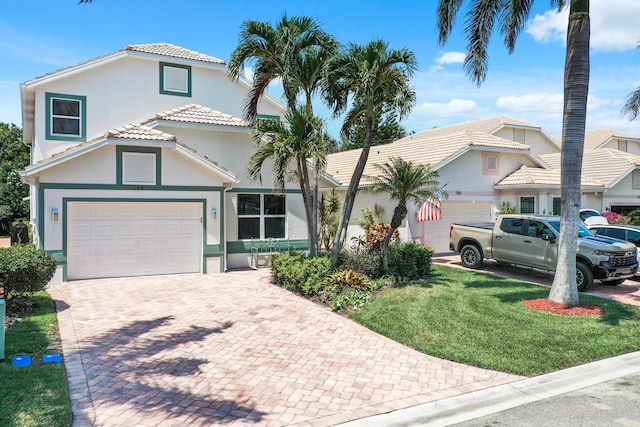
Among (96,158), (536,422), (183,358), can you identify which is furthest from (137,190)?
(536,422)

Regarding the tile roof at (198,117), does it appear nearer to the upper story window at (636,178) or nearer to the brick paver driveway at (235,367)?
the brick paver driveway at (235,367)

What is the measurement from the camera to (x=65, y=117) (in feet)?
51.4

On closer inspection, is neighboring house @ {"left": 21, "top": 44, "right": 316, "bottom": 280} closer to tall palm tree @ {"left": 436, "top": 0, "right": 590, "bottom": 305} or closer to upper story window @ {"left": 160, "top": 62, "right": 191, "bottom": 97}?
upper story window @ {"left": 160, "top": 62, "right": 191, "bottom": 97}

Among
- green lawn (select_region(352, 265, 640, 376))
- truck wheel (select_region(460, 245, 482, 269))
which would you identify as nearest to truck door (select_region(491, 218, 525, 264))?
truck wheel (select_region(460, 245, 482, 269))

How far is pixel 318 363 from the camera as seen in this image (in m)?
7.12

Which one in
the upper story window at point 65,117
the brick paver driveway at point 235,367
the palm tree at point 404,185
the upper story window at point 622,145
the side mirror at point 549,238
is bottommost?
the brick paver driveway at point 235,367

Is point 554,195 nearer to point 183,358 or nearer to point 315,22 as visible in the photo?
point 315,22

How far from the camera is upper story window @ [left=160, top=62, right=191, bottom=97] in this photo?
683 inches

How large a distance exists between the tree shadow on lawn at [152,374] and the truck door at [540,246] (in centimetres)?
944

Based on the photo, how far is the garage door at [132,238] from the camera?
13344 mm

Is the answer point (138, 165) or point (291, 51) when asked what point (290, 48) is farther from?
point (138, 165)

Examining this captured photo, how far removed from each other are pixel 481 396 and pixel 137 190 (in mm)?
11381

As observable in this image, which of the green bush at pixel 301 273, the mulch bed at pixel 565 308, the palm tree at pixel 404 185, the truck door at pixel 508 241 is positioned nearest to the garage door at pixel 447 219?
the truck door at pixel 508 241

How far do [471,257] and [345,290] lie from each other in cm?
660
